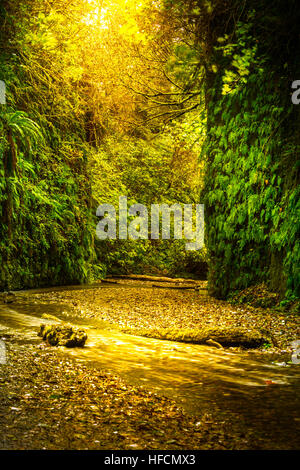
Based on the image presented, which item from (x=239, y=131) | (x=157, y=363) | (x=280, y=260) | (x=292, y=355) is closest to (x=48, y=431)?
(x=157, y=363)

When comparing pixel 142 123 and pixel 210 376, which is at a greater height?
pixel 142 123

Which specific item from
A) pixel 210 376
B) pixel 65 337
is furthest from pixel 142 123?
pixel 210 376

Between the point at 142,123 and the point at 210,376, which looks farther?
the point at 142,123

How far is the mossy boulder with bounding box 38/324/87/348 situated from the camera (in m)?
4.70

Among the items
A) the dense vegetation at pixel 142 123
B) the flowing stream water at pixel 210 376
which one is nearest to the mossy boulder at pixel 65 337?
the flowing stream water at pixel 210 376

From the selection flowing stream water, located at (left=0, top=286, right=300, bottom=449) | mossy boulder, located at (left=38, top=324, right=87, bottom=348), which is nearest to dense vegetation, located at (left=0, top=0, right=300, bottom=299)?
flowing stream water, located at (left=0, top=286, right=300, bottom=449)

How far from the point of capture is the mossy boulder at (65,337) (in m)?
4.70

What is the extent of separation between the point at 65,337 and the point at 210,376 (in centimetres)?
165

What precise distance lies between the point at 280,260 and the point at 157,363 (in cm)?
374

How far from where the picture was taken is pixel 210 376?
3.86 meters

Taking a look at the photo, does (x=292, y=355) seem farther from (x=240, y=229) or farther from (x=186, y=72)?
(x=186, y=72)

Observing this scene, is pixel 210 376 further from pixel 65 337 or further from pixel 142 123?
pixel 142 123

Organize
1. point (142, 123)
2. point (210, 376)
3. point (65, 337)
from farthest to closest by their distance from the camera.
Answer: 1. point (142, 123)
2. point (65, 337)
3. point (210, 376)

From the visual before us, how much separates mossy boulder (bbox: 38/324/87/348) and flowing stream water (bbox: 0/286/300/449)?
4.1 inches
